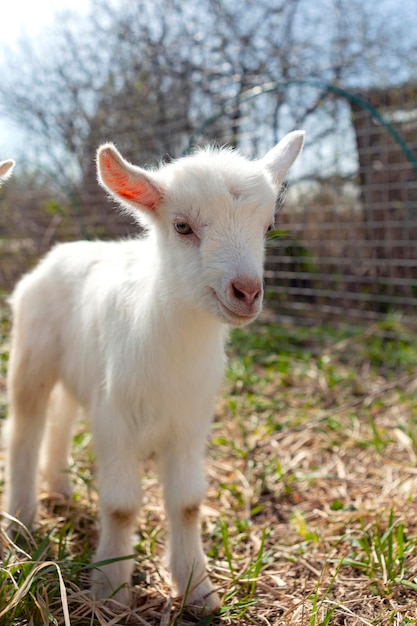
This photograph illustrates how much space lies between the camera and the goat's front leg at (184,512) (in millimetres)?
A: 2660

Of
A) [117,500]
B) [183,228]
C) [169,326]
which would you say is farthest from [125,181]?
[117,500]

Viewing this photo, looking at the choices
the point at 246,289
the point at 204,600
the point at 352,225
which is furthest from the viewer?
the point at 352,225

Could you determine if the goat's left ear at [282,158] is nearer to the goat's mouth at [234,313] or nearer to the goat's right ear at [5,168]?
the goat's mouth at [234,313]

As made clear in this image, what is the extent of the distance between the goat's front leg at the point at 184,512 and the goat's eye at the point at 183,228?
993mm

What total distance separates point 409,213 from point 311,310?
5.22ft

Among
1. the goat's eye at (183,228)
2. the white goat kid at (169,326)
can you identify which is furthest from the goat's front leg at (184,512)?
the goat's eye at (183,228)

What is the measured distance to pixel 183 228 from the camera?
2402 millimetres

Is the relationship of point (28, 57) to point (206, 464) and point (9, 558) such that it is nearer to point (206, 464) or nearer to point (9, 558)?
point (206, 464)

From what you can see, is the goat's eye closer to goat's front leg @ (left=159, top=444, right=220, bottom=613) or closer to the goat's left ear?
the goat's left ear

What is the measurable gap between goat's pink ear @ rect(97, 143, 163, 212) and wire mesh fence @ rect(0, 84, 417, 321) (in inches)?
156

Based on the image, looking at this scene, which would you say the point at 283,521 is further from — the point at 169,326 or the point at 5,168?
the point at 5,168

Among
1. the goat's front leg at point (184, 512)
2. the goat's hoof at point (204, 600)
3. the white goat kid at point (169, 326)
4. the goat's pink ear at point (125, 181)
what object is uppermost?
the goat's pink ear at point (125, 181)

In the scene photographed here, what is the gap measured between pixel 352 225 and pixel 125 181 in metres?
4.66

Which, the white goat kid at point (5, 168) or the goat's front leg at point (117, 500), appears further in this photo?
the goat's front leg at point (117, 500)
